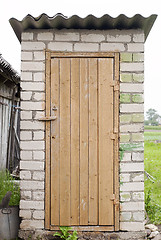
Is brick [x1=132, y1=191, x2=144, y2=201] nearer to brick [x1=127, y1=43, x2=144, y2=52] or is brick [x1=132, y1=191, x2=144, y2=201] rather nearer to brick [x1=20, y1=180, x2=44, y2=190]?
brick [x1=20, y1=180, x2=44, y2=190]

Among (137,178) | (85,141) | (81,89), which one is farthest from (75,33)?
(137,178)

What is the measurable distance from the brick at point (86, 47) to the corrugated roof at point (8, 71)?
6.85ft

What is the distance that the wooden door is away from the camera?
137 inches

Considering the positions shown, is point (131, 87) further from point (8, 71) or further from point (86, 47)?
point (8, 71)

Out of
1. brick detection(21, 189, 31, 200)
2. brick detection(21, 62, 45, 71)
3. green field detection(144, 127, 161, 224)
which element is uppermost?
brick detection(21, 62, 45, 71)

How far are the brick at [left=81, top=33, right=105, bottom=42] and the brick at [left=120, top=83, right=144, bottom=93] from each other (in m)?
0.70

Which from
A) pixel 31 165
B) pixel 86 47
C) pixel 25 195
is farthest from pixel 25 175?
pixel 86 47

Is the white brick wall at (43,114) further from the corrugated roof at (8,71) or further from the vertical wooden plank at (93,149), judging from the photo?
the corrugated roof at (8,71)

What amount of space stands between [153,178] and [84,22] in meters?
5.46

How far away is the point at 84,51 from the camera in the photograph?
3.49 meters

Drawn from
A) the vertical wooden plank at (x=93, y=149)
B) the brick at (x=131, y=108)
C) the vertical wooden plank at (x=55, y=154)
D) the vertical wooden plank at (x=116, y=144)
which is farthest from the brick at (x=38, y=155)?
the brick at (x=131, y=108)

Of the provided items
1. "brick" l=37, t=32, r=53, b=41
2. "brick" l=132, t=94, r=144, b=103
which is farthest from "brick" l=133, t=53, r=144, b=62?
"brick" l=37, t=32, r=53, b=41

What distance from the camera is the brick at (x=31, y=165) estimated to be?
11.4 feet

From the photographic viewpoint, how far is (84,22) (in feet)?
10.9
